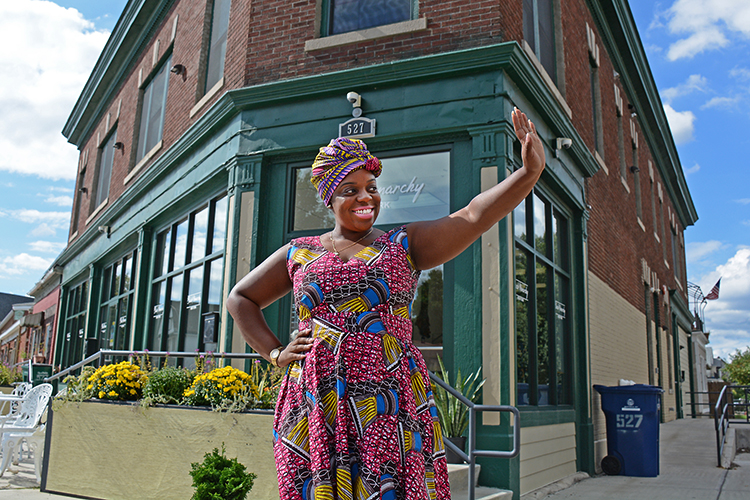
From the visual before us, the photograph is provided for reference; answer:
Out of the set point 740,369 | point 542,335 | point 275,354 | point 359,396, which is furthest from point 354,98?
point 740,369

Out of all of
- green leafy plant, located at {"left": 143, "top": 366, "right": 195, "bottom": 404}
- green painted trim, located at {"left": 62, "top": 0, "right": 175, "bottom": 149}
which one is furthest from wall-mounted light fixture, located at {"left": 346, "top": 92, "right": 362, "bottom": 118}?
green painted trim, located at {"left": 62, "top": 0, "right": 175, "bottom": 149}

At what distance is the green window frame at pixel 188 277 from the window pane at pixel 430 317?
2.62 meters

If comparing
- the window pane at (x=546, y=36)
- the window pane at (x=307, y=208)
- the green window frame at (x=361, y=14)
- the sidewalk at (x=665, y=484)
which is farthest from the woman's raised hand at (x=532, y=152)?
the window pane at (x=546, y=36)

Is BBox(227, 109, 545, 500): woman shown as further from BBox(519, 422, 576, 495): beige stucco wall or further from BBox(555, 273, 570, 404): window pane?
BBox(555, 273, 570, 404): window pane

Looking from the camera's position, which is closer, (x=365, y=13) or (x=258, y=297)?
(x=258, y=297)

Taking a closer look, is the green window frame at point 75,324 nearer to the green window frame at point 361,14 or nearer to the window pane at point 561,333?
the green window frame at point 361,14

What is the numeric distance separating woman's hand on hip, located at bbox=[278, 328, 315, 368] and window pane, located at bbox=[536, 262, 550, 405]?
6.14 meters

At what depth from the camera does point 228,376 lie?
558cm

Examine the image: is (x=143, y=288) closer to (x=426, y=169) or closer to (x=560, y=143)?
(x=426, y=169)

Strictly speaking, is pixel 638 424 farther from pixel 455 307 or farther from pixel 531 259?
pixel 455 307

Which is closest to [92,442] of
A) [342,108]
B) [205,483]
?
[205,483]

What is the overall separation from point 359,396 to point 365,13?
654 centimetres

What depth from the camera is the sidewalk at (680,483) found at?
6.93 meters

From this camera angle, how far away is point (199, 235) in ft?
31.2
